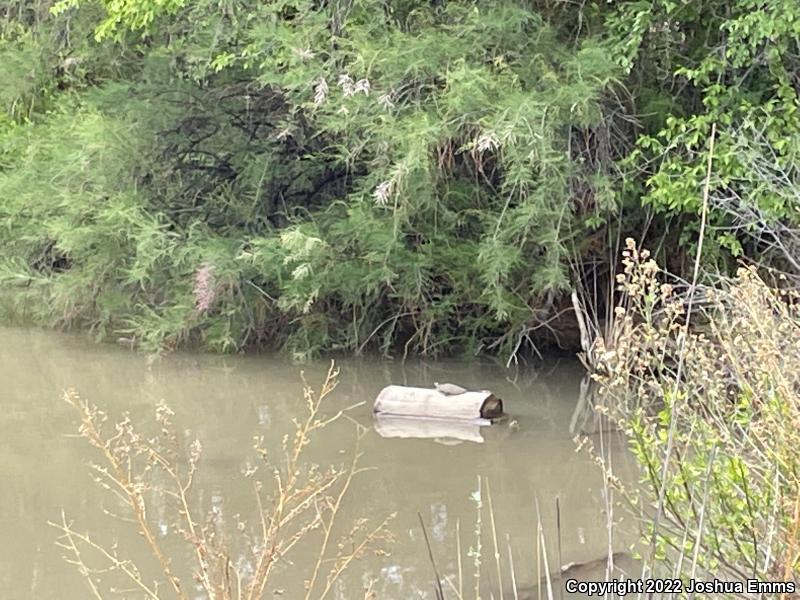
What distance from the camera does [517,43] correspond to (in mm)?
9695

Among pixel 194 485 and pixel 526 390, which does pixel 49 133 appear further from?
pixel 194 485

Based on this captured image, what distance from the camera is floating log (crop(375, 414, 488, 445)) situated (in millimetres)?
8328

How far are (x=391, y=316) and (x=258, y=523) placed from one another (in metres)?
5.14

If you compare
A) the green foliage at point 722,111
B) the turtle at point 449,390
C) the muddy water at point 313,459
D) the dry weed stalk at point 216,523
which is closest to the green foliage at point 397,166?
the green foliage at point 722,111

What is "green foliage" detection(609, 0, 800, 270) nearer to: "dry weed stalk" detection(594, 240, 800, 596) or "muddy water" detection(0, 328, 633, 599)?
"muddy water" detection(0, 328, 633, 599)

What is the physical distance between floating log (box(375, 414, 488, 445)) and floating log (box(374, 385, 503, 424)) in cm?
4

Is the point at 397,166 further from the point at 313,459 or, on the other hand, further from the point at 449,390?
the point at 313,459

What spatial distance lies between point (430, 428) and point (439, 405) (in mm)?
319

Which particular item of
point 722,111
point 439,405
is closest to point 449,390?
point 439,405

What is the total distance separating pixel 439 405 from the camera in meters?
8.87

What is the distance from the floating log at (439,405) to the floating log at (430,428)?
4 cm

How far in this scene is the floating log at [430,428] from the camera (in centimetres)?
833

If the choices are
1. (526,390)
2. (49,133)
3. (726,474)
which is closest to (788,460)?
(726,474)

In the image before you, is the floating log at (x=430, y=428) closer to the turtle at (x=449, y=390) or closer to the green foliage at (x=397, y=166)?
the turtle at (x=449, y=390)
